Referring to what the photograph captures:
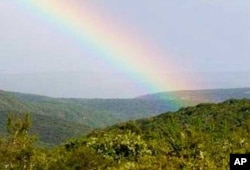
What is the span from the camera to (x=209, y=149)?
31.2 metres

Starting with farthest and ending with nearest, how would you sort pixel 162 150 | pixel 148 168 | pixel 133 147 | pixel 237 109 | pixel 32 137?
1. pixel 237 109
2. pixel 32 137
3. pixel 133 147
4. pixel 162 150
5. pixel 148 168

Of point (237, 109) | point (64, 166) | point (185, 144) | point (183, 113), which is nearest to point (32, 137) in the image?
point (64, 166)

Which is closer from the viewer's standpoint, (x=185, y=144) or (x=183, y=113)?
(x=185, y=144)

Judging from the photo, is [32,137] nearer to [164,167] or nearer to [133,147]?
[133,147]

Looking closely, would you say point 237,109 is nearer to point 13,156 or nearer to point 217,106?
point 217,106

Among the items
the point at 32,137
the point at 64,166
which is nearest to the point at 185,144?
the point at 64,166

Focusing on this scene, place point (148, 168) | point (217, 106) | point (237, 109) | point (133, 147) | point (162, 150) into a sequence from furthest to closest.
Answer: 1. point (217, 106)
2. point (237, 109)
3. point (133, 147)
4. point (162, 150)
5. point (148, 168)

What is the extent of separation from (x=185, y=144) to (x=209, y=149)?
1.51 m

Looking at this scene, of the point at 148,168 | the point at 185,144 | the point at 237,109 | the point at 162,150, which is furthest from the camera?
the point at 237,109

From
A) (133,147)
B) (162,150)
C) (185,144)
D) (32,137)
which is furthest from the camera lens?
(32,137)

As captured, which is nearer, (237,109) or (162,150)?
(162,150)

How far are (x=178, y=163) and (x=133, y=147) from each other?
51.0 feet

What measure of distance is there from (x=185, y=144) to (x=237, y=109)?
A: 97.5m

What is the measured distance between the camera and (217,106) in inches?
5522
